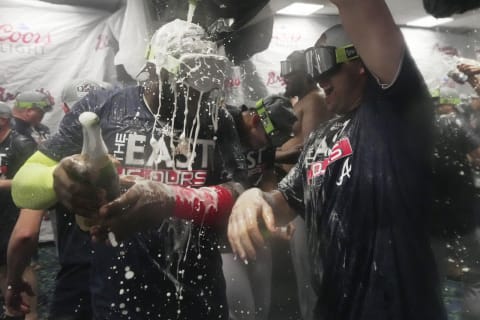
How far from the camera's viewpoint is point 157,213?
0.72 metres

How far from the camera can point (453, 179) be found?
0.64m

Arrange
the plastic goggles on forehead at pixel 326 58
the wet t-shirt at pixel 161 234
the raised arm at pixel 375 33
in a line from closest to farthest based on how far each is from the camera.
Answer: the raised arm at pixel 375 33, the plastic goggles on forehead at pixel 326 58, the wet t-shirt at pixel 161 234

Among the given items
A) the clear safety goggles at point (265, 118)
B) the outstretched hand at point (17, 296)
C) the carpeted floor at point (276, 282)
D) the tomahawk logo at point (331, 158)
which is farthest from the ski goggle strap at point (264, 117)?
the outstretched hand at point (17, 296)

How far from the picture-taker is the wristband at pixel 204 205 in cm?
75

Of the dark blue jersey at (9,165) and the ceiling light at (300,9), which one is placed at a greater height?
the ceiling light at (300,9)

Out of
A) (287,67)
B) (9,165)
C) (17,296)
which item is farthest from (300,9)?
(17,296)

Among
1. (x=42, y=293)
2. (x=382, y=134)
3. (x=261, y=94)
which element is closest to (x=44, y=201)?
(x=42, y=293)

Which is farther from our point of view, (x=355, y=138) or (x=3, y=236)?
(x=3, y=236)

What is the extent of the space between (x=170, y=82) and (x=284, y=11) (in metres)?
0.24

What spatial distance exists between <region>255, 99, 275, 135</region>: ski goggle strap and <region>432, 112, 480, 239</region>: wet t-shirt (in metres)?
0.29

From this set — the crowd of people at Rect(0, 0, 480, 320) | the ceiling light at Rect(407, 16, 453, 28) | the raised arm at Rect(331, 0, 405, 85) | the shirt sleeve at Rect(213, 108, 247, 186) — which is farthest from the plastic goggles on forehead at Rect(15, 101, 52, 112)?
the ceiling light at Rect(407, 16, 453, 28)

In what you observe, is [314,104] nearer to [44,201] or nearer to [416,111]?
[416,111]

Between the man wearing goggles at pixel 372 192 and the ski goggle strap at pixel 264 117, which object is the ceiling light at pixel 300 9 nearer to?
the man wearing goggles at pixel 372 192

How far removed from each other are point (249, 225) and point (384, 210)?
0.20 meters
